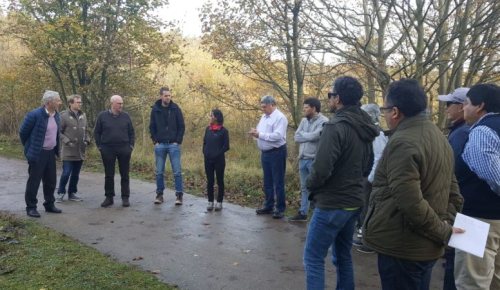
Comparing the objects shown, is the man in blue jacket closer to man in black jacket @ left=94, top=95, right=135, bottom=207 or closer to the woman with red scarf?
man in black jacket @ left=94, top=95, right=135, bottom=207

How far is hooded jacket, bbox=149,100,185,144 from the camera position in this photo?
27.1 feet

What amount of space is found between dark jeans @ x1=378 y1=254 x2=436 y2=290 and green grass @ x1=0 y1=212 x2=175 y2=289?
248 cm

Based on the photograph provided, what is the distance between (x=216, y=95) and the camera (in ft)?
40.2

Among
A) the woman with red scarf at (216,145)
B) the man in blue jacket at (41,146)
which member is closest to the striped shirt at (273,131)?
the woman with red scarf at (216,145)

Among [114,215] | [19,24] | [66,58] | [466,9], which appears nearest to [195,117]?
[66,58]

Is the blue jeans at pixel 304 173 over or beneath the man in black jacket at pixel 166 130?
beneath

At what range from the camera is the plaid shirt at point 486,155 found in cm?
343

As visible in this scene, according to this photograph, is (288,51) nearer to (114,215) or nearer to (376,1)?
(376,1)

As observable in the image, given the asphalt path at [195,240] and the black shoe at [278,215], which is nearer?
the asphalt path at [195,240]

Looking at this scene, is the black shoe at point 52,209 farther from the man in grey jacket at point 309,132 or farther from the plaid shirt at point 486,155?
the plaid shirt at point 486,155

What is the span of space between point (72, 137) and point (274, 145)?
3.91 meters

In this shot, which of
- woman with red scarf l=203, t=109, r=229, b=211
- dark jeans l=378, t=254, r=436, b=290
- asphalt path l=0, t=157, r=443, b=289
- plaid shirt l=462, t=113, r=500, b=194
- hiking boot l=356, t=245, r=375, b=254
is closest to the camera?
dark jeans l=378, t=254, r=436, b=290

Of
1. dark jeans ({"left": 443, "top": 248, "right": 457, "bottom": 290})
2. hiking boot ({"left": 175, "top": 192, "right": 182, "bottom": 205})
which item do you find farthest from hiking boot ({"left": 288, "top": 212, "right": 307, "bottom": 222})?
dark jeans ({"left": 443, "top": 248, "right": 457, "bottom": 290})

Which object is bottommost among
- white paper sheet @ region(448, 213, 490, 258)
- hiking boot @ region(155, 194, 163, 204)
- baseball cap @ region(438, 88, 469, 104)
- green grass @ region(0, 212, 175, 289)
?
green grass @ region(0, 212, 175, 289)
